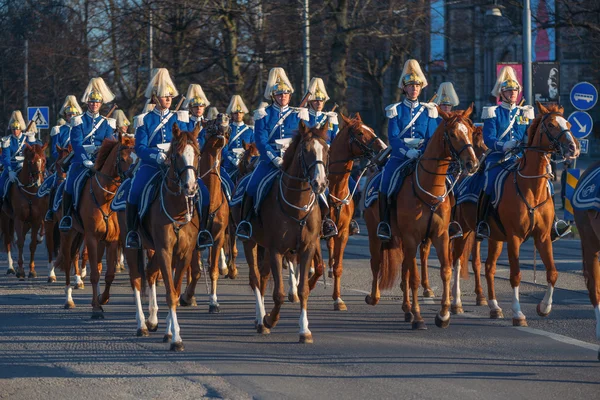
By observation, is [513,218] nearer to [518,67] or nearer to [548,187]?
[548,187]

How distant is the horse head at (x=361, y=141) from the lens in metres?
13.7

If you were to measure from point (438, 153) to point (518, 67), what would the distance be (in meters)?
14.5

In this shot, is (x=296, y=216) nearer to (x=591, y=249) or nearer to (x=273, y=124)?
(x=273, y=124)

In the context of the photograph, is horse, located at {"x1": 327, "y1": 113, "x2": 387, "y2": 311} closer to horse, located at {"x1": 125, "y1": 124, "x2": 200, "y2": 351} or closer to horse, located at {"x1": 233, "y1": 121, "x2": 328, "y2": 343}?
horse, located at {"x1": 233, "y1": 121, "x2": 328, "y2": 343}

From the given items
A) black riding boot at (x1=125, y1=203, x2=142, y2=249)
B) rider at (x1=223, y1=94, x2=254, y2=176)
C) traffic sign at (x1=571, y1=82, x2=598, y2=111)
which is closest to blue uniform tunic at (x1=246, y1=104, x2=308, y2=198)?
black riding boot at (x1=125, y1=203, x2=142, y2=249)

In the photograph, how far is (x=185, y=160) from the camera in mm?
11055

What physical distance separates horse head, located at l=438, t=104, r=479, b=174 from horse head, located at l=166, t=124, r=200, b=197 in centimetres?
274

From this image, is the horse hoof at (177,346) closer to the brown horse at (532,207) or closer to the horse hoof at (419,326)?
the horse hoof at (419,326)

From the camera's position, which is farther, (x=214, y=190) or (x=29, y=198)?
(x=29, y=198)

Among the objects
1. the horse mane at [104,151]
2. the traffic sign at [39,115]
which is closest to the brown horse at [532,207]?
the horse mane at [104,151]

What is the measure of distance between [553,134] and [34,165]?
10429mm

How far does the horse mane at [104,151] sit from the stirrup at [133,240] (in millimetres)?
2473

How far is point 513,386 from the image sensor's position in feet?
29.6

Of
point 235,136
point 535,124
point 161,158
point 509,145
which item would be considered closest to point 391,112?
point 509,145
